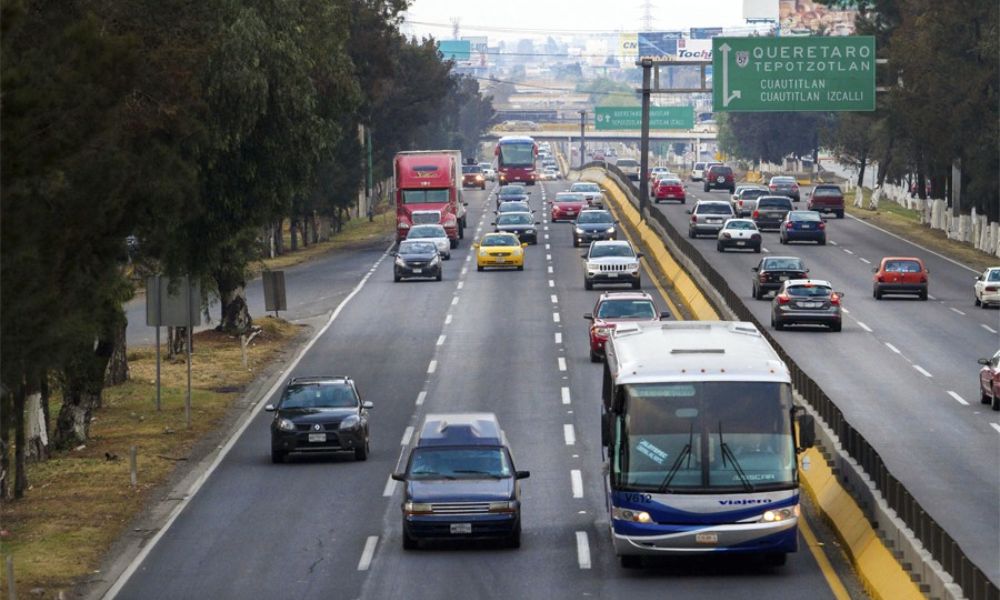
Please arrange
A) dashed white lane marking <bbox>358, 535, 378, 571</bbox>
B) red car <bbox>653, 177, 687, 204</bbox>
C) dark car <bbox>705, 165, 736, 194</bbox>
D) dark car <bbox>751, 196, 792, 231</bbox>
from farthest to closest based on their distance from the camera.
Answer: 1. dark car <bbox>705, 165, 736, 194</bbox>
2. red car <bbox>653, 177, 687, 204</bbox>
3. dark car <bbox>751, 196, 792, 231</bbox>
4. dashed white lane marking <bbox>358, 535, 378, 571</bbox>

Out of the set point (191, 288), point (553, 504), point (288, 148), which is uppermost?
point (288, 148)

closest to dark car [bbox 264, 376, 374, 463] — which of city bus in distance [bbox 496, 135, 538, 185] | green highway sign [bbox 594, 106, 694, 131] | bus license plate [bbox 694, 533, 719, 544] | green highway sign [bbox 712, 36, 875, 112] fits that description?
bus license plate [bbox 694, 533, 719, 544]

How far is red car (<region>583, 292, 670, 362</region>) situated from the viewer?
4572 cm

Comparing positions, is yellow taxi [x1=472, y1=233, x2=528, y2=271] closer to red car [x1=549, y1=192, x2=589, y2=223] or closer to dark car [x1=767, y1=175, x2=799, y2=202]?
red car [x1=549, y1=192, x2=589, y2=223]

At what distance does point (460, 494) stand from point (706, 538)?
395 cm

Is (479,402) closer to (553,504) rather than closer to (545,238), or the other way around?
(553,504)

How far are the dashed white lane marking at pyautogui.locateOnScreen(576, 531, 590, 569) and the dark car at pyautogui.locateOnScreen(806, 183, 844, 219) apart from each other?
2979 inches

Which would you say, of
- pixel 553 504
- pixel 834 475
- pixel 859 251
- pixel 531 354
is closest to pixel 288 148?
pixel 531 354

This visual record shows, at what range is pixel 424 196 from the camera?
82000 mm

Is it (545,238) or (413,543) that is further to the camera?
(545,238)

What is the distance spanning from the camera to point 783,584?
73.2 ft

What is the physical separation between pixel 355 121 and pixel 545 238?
13.1 metres

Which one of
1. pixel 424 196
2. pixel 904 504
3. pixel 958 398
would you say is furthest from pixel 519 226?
pixel 904 504

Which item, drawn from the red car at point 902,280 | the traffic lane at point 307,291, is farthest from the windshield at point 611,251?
the traffic lane at point 307,291
